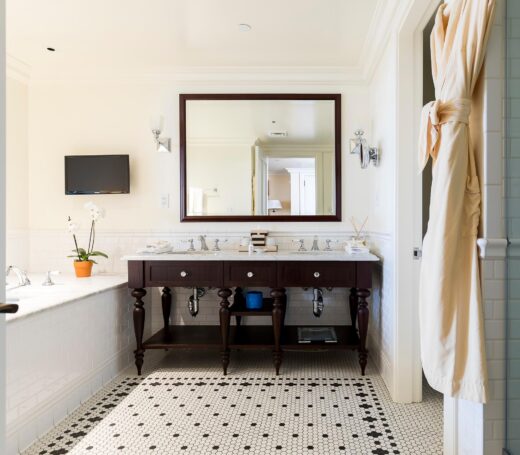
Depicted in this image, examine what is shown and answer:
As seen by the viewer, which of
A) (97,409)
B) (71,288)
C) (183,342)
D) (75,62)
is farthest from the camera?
(75,62)

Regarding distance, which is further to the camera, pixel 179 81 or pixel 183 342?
pixel 179 81

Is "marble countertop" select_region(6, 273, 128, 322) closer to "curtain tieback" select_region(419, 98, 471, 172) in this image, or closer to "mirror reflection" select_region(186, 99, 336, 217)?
"mirror reflection" select_region(186, 99, 336, 217)

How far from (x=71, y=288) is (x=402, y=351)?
2.09 metres

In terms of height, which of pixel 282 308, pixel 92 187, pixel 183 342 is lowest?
pixel 183 342

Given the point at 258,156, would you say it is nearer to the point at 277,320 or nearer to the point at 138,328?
the point at 277,320

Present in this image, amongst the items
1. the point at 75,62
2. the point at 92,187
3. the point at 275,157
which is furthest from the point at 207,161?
the point at 75,62

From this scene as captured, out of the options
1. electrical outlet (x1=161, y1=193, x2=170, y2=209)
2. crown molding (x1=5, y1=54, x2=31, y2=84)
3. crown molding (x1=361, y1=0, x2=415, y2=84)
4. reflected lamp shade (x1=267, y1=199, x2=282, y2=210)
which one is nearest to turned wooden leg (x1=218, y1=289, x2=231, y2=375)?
reflected lamp shade (x1=267, y1=199, x2=282, y2=210)

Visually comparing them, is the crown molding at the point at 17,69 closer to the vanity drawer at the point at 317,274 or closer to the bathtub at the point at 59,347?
the bathtub at the point at 59,347

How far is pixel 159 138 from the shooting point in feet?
9.75

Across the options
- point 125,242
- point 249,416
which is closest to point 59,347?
point 249,416

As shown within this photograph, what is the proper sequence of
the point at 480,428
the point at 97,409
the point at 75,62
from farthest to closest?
1. the point at 75,62
2. the point at 97,409
3. the point at 480,428

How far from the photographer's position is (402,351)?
86.0 inches

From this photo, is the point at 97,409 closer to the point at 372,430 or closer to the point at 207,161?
the point at 372,430

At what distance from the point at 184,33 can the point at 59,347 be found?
209 cm
